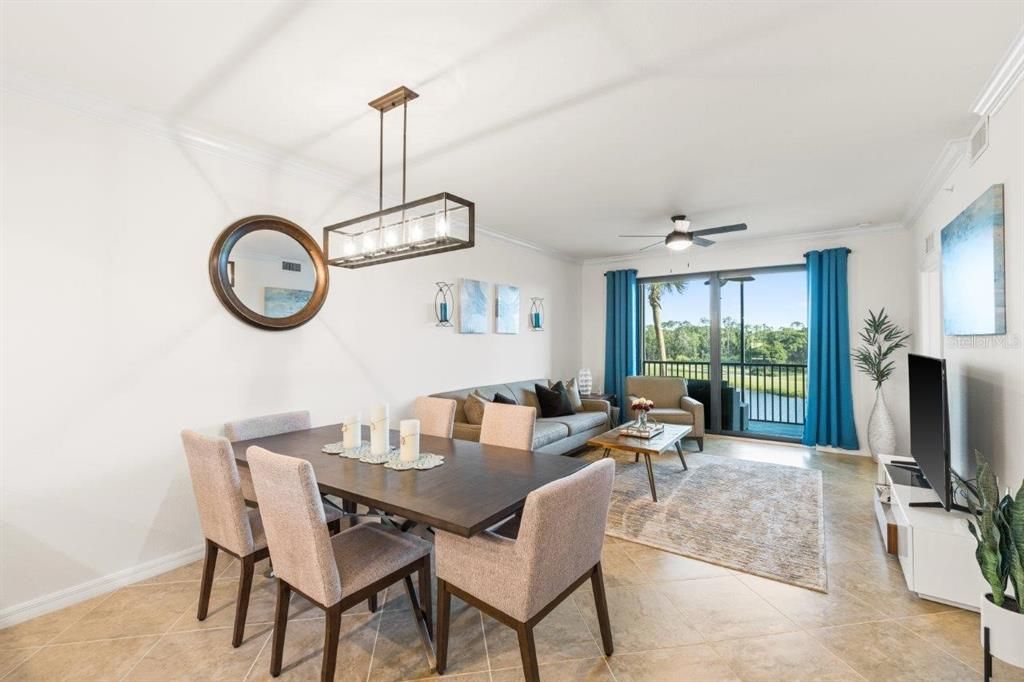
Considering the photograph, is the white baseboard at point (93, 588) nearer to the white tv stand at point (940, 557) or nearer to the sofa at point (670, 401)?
the white tv stand at point (940, 557)

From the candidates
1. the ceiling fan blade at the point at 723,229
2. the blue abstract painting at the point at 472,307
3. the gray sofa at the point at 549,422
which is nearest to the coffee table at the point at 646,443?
the gray sofa at the point at 549,422

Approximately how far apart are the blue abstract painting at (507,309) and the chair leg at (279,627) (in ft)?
12.6

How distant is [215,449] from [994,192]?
13.2 feet

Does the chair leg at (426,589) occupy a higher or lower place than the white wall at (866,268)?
lower

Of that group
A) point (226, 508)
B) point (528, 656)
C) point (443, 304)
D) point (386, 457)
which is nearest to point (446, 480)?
point (386, 457)

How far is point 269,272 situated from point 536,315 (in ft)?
11.8

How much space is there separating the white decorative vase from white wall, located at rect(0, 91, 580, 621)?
5.54 metres

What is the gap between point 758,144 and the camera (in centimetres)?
302

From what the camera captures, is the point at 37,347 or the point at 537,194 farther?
the point at 537,194

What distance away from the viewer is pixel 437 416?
314 cm

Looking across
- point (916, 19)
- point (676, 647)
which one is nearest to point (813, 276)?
point (916, 19)

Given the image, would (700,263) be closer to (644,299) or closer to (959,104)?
(644,299)

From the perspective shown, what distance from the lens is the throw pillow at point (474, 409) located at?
417cm

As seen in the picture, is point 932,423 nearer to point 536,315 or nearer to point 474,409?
point 474,409
